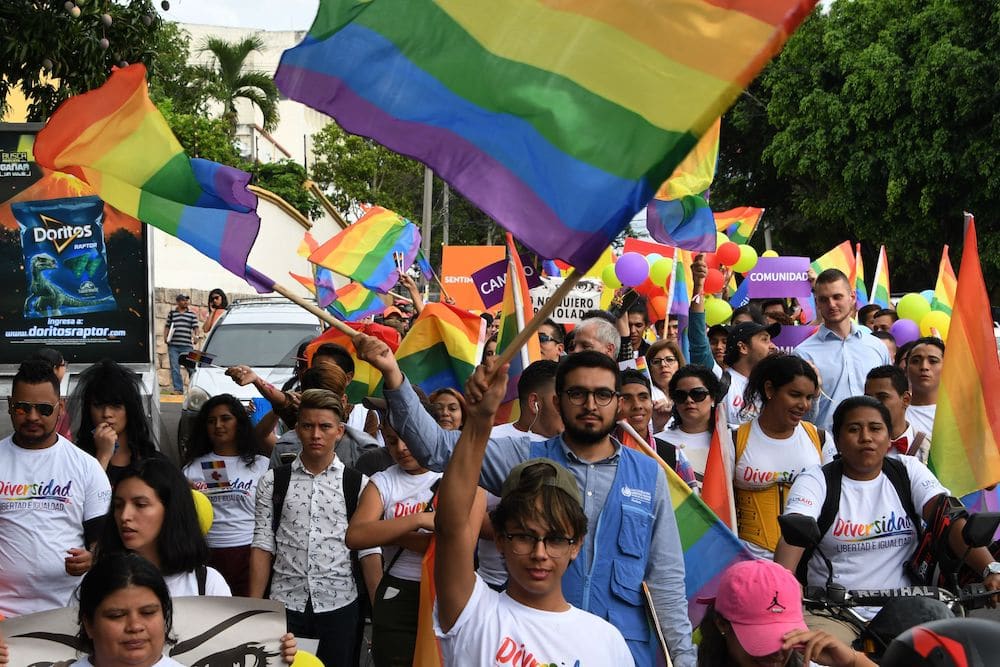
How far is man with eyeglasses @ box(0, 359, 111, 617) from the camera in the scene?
5.53 m

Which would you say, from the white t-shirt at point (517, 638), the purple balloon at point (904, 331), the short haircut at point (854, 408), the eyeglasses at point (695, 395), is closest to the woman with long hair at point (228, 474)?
the eyeglasses at point (695, 395)

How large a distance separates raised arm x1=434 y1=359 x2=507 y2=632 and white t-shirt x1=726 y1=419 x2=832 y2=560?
268cm

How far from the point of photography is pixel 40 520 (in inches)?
219

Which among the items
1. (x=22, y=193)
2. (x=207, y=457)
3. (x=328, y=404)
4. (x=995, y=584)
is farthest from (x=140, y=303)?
(x=995, y=584)

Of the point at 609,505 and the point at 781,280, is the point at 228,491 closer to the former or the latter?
the point at 609,505

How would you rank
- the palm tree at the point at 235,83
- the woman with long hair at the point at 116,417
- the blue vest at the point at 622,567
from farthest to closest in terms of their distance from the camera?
1. the palm tree at the point at 235,83
2. the woman with long hair at the point at 116,417
3. the blue vest at the point at 622,567

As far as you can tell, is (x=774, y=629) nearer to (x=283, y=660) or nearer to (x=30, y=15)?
(x=283, y=660)

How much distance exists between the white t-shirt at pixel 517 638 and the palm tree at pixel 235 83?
129ft

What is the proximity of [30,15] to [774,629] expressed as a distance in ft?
28.1

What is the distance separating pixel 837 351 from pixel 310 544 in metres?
3.68

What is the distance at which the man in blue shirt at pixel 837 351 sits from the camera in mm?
8172

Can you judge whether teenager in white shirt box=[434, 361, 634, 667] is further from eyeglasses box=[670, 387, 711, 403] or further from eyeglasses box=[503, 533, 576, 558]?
eyeglasses box=[670, 387, 711, 403]

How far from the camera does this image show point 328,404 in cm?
627

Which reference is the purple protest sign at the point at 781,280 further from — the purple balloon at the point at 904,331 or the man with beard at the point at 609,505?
the man with beard at the point at 609,505
